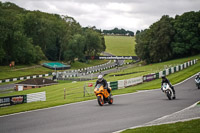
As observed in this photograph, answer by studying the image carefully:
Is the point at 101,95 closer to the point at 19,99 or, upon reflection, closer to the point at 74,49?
the point at 19,99

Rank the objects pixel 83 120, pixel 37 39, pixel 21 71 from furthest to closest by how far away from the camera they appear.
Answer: pixel 37 39 < pixel 21 71 < pixel 83 120

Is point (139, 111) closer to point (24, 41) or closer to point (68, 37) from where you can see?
point (24, 41)

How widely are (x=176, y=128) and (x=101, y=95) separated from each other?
812 centimetres

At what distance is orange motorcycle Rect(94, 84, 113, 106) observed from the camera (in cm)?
1706

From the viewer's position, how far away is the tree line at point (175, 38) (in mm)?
89062

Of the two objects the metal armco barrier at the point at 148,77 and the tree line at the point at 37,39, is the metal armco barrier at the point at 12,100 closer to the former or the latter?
the metal armco barrier at the point at 148,77

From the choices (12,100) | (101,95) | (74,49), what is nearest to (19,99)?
(12,100)

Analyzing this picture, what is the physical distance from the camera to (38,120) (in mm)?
14008

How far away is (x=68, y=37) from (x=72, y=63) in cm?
1067

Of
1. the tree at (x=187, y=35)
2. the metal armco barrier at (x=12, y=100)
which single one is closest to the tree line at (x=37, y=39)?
the tree at (x=187, y=35)

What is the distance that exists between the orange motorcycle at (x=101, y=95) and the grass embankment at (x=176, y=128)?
6768mm

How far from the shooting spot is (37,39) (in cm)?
10281

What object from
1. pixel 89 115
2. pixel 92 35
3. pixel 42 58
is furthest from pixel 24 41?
pixel 89 115

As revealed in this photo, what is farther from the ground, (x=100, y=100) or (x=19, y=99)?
(x=100, y=100)
